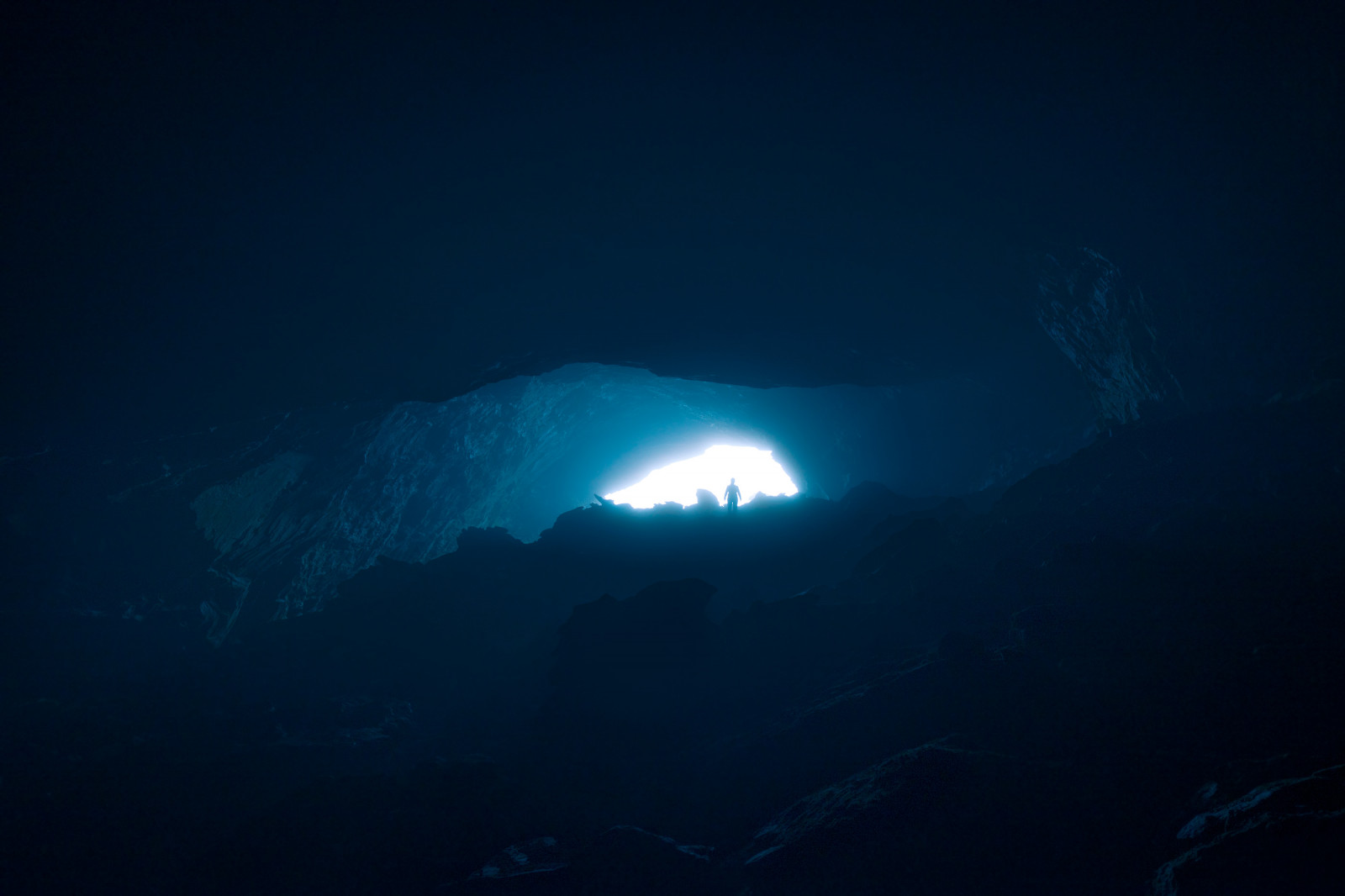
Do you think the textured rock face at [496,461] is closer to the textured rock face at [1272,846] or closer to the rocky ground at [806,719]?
the rocky ground at [806,719]

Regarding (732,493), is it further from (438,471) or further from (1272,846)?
(1272,846)

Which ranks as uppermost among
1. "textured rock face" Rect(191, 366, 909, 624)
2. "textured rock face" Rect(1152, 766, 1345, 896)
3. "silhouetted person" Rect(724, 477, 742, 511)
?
"textured rock face" Rect(191, 366, 909, 624)

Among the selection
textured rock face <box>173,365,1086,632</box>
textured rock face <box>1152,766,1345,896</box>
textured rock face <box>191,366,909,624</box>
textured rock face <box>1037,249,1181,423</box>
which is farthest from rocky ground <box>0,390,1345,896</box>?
textured rock face <box>173,365,1086,632</box>

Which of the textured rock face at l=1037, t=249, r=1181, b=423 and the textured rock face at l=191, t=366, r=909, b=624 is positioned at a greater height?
the textured rock face at l=191, t=366, r=909, b=624

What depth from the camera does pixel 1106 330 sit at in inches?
573

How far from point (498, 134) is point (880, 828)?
12.6m

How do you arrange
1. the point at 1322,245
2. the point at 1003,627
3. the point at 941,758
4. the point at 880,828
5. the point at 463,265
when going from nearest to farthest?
the point at 880,828
the point at 941,758
the point at 1003,627
the point at 1322,245
the point at 463,265

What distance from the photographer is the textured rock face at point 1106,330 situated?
1380 centimetres

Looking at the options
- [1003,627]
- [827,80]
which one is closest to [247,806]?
[1003,627]

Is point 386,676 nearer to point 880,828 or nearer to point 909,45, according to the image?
point 880,828

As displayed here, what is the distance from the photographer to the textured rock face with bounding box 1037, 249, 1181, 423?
1380cm

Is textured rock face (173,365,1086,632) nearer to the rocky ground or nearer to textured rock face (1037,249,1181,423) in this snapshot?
the rocky ground

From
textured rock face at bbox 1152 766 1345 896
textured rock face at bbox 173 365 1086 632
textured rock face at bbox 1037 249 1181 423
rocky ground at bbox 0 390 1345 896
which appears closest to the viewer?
textured rock face at bbox 1152 766 1345 896

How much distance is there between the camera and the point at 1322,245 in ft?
37.4
